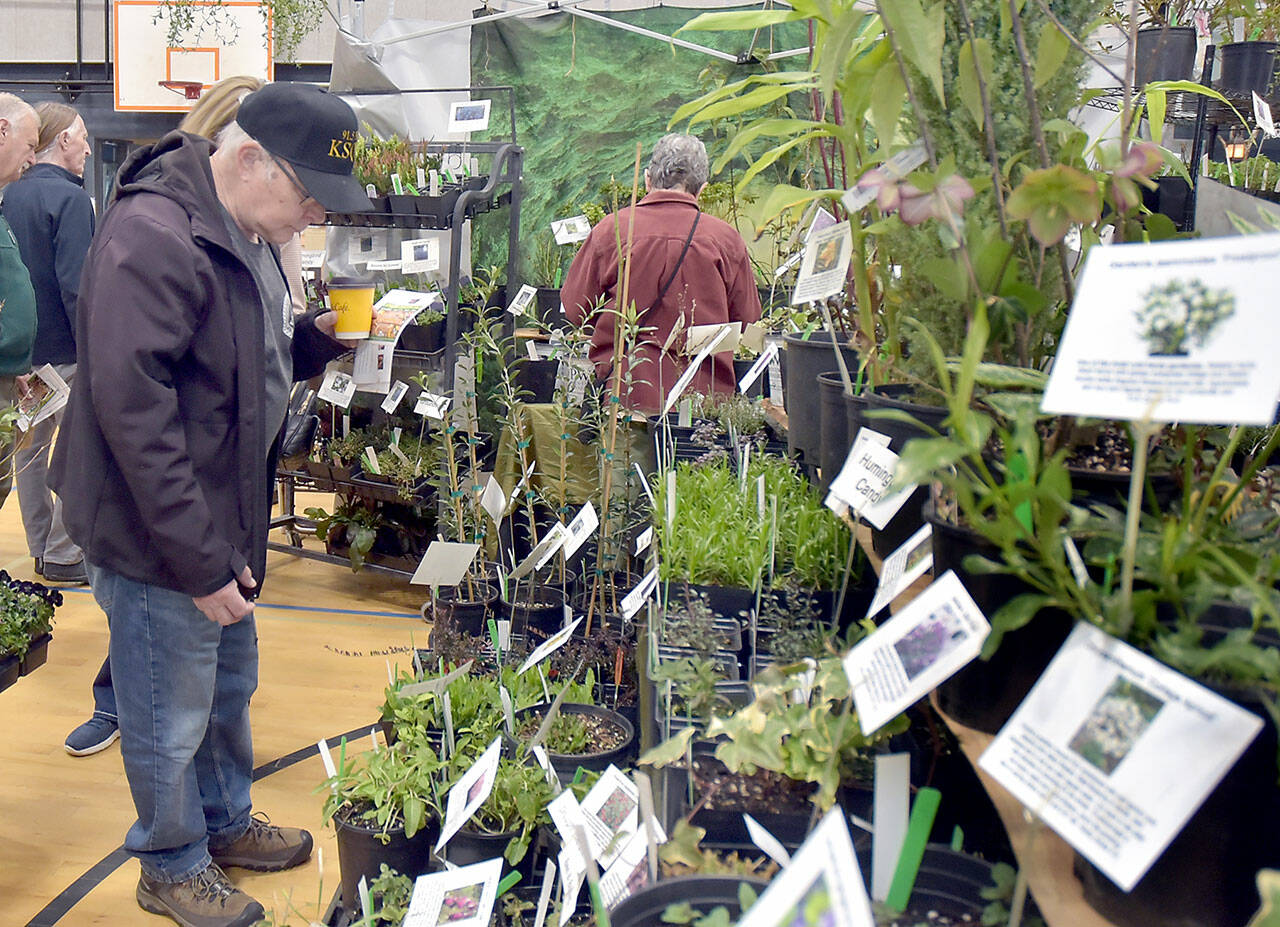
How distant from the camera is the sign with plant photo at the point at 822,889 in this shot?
58 cm

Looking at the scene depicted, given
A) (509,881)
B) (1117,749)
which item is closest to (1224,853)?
(1117,749)

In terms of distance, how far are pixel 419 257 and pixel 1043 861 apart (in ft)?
13.0

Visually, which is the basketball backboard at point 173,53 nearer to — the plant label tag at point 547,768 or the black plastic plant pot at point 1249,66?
the black plastic plant pot at point 1249,66

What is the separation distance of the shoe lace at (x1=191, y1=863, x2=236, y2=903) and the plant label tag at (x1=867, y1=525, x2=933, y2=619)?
1.77 meters

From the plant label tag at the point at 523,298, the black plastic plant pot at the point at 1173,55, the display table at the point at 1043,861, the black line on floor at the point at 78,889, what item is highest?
the black plastic plant pot at the point at 1173,55

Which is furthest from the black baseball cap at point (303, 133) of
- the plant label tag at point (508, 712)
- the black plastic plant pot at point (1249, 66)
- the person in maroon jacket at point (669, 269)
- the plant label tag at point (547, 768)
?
the black plastic plant pot at point (1249, 66)

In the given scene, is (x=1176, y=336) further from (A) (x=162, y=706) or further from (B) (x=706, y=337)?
(B) (x=706, y=337)

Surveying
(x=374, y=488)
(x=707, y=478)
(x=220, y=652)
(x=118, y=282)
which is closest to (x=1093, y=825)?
(x=707, y=478)

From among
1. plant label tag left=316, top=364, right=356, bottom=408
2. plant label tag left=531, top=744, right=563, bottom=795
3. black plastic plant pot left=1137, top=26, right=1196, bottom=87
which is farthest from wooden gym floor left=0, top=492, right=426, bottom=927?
black plastic plant pot left=1137, top=26, right=1196, bottom=87

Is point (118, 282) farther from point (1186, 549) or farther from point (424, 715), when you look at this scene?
point (1186, 549)

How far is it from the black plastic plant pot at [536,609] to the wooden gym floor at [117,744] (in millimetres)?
318

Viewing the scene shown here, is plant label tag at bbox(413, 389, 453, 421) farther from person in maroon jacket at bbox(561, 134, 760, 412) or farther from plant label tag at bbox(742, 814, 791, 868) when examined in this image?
plant label tag at bbox(742, 814, 791, 868)

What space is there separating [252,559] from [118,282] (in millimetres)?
629

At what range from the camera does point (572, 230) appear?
5449 millimetres
